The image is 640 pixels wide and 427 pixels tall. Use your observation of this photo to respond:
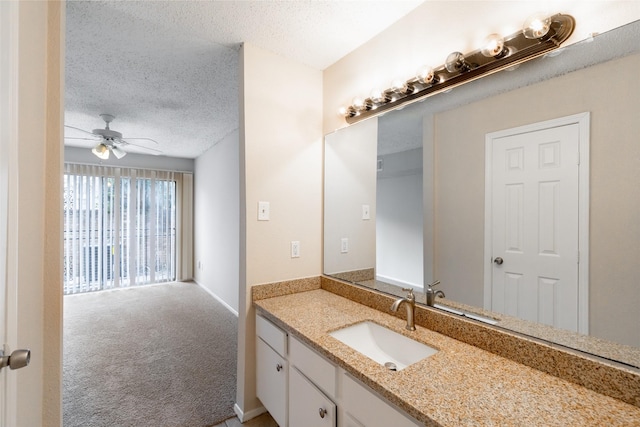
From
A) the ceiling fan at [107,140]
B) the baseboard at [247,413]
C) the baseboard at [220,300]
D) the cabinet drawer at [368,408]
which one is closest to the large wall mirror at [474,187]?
the cabinet drawer at [368,408]

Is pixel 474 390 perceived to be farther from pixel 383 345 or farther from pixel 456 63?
pixel 456 63

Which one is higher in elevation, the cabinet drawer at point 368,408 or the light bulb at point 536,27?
the light bulb at point 536,27

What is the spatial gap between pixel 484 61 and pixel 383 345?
4.65ft

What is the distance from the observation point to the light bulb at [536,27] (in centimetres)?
105

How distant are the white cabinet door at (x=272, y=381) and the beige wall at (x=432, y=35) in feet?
5.14

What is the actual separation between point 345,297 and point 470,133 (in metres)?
1.22

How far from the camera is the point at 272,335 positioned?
1.65 m

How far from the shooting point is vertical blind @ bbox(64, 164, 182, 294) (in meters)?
4.65

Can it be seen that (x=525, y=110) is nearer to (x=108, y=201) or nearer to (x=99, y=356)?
(x=99, y=356)

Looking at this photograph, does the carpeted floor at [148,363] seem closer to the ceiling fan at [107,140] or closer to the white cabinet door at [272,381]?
the white cabinet door at [272,381]

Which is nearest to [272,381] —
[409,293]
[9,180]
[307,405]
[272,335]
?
[272,335]

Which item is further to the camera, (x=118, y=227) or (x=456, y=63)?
(x=118, y=227)

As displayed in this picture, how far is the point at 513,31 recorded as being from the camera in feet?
3.84

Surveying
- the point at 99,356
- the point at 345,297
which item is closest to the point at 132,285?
the point at 99,356
